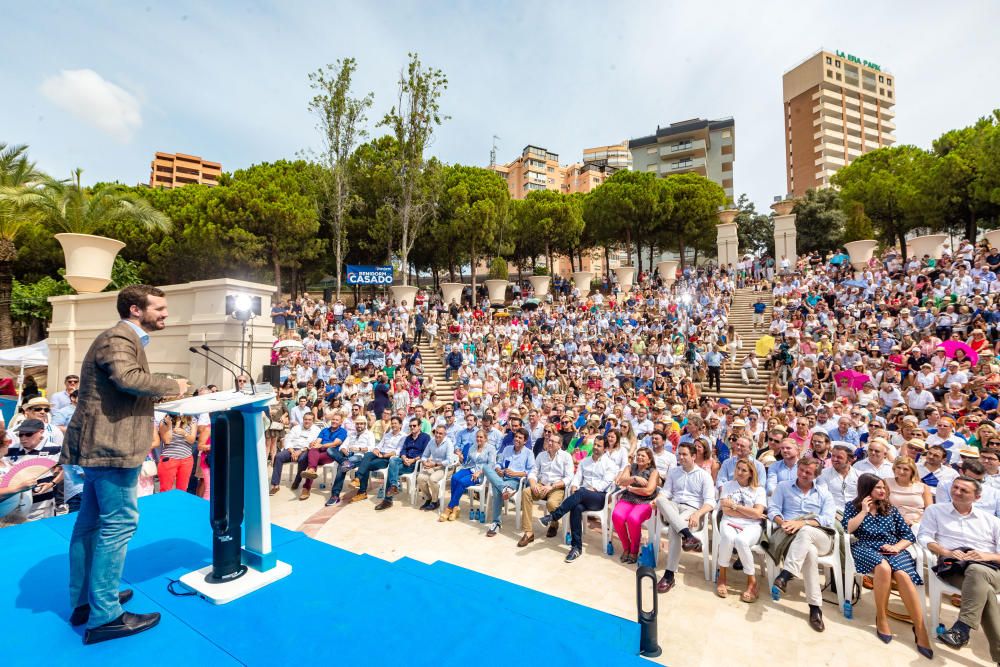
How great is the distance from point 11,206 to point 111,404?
17.8 m

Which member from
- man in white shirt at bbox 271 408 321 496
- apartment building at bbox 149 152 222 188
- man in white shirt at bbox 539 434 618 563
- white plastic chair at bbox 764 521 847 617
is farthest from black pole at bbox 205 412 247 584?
apartment building at bbox 149 152 222 188

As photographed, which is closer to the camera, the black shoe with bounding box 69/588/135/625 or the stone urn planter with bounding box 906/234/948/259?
the black shoe with bounding box 69/588/135/625

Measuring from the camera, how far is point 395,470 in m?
6.97

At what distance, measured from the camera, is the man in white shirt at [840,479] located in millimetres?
4738

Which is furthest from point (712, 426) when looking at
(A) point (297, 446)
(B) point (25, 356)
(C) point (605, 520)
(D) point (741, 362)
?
(B) point (25, 356)

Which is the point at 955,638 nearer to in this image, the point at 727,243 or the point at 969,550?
the point at 969,550

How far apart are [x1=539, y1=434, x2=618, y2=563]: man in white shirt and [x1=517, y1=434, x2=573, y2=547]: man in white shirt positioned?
0.09 meters

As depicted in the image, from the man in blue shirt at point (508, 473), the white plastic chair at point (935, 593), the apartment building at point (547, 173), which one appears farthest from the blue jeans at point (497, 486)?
the apartment building at point (547, 173)

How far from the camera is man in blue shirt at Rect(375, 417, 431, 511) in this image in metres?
6.88

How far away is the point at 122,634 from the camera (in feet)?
7.30

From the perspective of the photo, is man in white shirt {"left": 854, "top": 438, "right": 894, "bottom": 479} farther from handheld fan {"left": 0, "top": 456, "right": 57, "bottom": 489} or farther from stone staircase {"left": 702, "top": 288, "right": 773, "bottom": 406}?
handheld fan {"left": 0, "top": 456, "right": 57, "bottom": 489}

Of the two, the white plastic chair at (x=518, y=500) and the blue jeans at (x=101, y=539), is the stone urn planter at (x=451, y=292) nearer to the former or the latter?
the white plastic chair at (x=518, y=500)

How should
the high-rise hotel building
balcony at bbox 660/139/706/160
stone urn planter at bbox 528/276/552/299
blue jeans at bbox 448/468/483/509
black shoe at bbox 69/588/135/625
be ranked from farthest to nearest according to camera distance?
the high-rise hotel building → balcony at bbox 660/139/706/160 → stone urn planter at bbox 528/276/552/299 → blue jeans at bbox 448/468/483/509 → black shoe at bbox 69/588/135/625

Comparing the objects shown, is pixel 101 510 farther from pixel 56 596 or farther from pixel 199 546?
pixel 199 546
